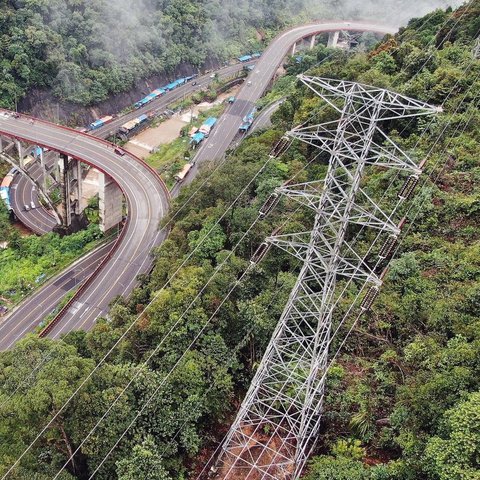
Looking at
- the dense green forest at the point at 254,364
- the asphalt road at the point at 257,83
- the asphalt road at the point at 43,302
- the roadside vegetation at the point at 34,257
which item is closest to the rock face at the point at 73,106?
the asphalt road at the point at 257,83

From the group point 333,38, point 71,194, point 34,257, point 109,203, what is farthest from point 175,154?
point 333,38

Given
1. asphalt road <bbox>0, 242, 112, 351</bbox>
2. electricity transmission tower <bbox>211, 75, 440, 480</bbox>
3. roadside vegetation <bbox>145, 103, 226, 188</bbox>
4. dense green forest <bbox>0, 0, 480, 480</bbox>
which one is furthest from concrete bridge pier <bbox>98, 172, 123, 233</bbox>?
electricity transmission tower <bbox>211, 75, 440, 480</bbox>

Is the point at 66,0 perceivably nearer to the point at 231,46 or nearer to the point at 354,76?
the point at 231,46

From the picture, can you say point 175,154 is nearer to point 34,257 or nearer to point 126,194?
point 126,194

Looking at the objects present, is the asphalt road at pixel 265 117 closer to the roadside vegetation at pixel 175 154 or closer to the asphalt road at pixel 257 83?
the asphalt road at pixel 257 83

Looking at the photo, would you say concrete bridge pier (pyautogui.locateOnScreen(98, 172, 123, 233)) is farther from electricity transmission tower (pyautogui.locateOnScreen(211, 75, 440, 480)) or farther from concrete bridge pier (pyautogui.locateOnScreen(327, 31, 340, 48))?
concrete bridge pier (pyautogui.locateOnScreen(327, 31, 340, 48))

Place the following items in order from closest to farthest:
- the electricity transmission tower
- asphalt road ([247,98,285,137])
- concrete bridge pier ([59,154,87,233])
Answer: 1. the electricity transmission tower
2. concrete bridge pier ([59,154,87,233])
3. asphalt road ([247,98,285,137])
